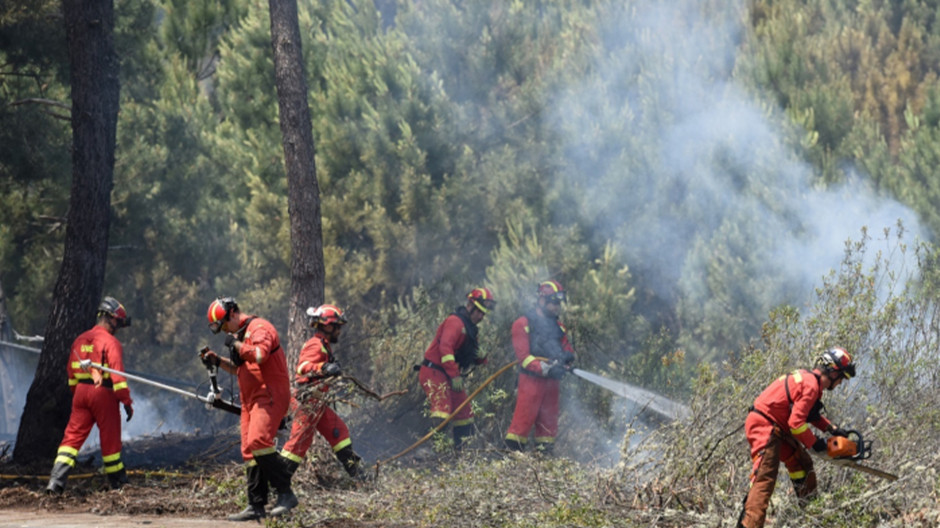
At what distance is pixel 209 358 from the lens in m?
7.32

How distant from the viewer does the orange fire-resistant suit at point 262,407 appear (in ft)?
24.3

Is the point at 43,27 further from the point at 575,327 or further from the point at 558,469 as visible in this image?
the point at 558,469

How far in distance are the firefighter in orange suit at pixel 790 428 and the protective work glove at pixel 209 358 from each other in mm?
3640

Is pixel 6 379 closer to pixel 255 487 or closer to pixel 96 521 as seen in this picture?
pixel 96 521

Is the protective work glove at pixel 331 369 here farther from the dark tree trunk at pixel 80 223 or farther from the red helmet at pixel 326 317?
the dark tree trunk at pixel 80 223

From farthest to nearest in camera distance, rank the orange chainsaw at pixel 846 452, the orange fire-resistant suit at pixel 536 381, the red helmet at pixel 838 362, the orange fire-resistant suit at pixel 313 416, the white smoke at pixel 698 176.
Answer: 1. the white smoke at pixel 698 176
2. the orange fire-resistant suit at pixel 536 381
3. the orange fire-resistant suit at pixel 313 416
4. the red helmet at pixel 838 362
5. the orange chainsaw at pixel 846 452

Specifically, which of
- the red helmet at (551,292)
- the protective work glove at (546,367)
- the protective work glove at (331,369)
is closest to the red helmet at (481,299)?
the red helmet at (551,292)

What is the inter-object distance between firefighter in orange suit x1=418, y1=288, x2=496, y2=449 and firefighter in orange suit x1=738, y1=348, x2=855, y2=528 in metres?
4.27

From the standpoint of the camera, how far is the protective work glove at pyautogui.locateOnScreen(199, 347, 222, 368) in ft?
23.7

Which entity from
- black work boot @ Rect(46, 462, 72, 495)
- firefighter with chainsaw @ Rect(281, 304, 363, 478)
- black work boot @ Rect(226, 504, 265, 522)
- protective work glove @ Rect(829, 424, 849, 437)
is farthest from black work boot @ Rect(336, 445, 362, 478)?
protective work glove @ Rect(829, 424, 849, 437)

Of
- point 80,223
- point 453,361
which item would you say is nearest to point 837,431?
point 453,361

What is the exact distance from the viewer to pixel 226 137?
16609 millimetres

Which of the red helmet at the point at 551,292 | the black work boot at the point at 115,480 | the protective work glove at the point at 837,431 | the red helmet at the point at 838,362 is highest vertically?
the red helmet at the point at 551,292

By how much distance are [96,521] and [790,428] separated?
4834 mm
